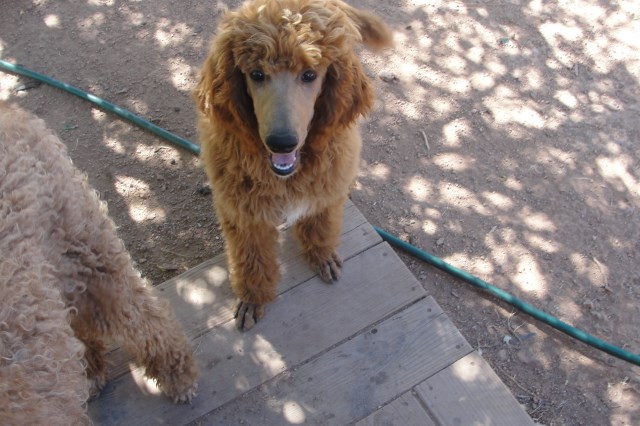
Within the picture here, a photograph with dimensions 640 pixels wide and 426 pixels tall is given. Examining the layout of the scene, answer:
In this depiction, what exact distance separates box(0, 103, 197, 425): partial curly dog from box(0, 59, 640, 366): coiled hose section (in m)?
1.58

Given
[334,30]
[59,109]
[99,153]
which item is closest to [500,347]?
[334,30]

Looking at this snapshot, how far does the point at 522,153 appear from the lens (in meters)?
3.97

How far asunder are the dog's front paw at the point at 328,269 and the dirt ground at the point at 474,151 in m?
0.66

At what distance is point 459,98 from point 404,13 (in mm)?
1139

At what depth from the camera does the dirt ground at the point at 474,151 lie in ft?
10.5

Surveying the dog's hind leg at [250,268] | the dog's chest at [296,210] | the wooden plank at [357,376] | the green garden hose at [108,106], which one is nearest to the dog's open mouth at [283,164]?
the dog's chest at [296,210]

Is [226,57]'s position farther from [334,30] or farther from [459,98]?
[459,98]

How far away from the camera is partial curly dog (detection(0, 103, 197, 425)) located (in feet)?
5.15

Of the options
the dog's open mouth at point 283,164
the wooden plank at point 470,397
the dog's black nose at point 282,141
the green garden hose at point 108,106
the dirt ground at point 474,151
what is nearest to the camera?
the dog's black nose at point 282,141

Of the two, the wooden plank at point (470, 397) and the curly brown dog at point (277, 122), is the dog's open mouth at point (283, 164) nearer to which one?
the curly brown dog at point (277, 122)

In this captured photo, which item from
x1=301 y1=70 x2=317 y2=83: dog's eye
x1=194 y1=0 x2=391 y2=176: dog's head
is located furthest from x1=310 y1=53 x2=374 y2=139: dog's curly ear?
x1=301 y1=70 x2=317 y2=83: dog's eye

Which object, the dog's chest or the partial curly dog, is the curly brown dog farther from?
the partial curly dog

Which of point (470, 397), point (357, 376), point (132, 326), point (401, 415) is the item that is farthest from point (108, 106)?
point (470, 397)

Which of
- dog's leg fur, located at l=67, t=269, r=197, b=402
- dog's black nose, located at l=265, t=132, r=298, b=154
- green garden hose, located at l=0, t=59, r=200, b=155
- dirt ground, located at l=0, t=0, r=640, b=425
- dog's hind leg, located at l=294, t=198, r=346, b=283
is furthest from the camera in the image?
green garden hose, located at l=0, t=59, r=200, b=155
